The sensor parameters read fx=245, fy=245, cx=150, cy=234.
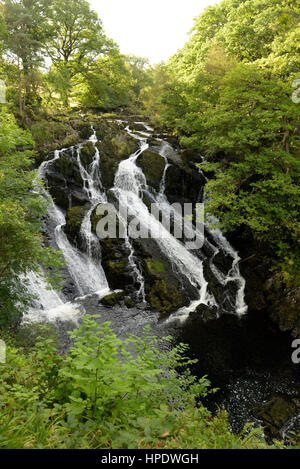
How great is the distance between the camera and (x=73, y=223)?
1158 cm

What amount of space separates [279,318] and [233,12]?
62.6ft

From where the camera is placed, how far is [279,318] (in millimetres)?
9867

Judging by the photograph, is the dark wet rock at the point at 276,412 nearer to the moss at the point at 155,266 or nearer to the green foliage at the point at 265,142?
the green foliage at the point at 265,142

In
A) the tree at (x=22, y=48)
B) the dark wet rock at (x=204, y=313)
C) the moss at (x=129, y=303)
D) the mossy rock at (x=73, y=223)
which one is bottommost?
the dark wet rock at (x=204, y=313)

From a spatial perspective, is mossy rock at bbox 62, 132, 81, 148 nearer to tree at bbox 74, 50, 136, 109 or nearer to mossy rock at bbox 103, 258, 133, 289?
mossy rock at bbox 103, 258, 133, 289

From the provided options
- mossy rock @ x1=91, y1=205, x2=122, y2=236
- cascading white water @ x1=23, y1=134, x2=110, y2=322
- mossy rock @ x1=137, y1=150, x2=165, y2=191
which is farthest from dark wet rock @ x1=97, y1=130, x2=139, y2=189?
mossy rock @ x1=91, y1=205, x2=122, y2=236

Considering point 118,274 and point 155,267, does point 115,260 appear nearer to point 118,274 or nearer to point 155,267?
point 118,274

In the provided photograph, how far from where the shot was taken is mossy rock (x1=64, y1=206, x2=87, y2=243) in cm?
1149

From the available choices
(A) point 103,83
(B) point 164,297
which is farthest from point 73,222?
(A) point 103,83

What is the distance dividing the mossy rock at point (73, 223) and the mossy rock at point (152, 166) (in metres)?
4.50

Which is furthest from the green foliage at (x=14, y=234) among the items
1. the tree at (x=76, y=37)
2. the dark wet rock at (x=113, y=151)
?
the tree at (x=76, y=37)

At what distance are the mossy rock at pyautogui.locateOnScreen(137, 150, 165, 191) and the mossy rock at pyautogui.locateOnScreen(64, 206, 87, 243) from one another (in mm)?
4501

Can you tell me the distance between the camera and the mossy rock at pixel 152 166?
14234mm
